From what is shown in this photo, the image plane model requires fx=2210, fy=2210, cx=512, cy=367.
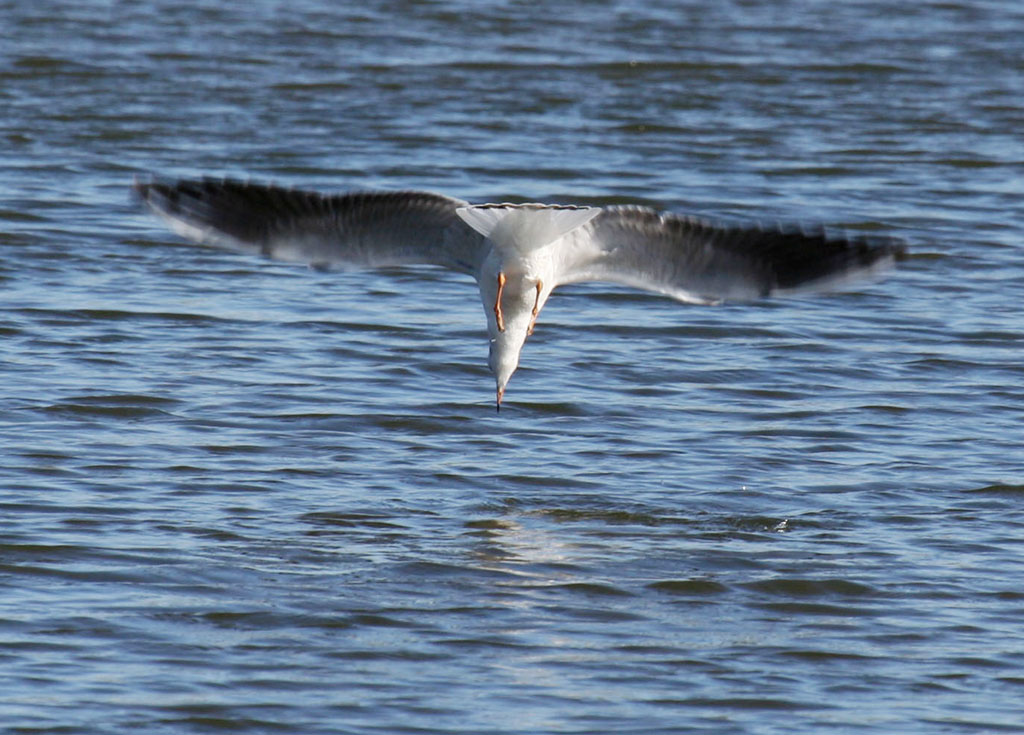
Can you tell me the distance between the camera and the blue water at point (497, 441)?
20.3 feet

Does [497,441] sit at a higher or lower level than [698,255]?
lower

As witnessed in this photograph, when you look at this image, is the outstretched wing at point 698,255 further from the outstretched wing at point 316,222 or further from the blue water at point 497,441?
the blue water at point 497,441

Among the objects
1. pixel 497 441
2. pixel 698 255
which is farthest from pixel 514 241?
pixel 497 441

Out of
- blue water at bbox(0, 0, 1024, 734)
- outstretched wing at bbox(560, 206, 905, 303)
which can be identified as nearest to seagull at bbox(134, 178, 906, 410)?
outstretched wing at bbox(560, 206, 905, 303)

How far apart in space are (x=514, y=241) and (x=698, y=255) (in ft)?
2.26

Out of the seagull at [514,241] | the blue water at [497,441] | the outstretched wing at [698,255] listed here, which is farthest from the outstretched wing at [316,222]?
the blue water at [497,441]

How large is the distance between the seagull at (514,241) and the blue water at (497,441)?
0.81 meters

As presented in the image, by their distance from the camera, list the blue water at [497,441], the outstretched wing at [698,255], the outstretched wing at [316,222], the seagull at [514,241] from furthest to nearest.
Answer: the outstretched wing at [316,222] → the outstretched wing at [698,255] → the seagull at [514,241] → the blue water at [497,441]

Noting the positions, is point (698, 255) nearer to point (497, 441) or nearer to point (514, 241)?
point (514, 241)

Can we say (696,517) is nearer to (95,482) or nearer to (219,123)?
(95,482)

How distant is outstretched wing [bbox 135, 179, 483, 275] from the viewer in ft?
25.7

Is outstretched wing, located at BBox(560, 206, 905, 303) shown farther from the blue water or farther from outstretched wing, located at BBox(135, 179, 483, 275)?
the blue water

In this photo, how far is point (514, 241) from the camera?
24.9 ft

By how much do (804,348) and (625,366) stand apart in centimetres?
96
